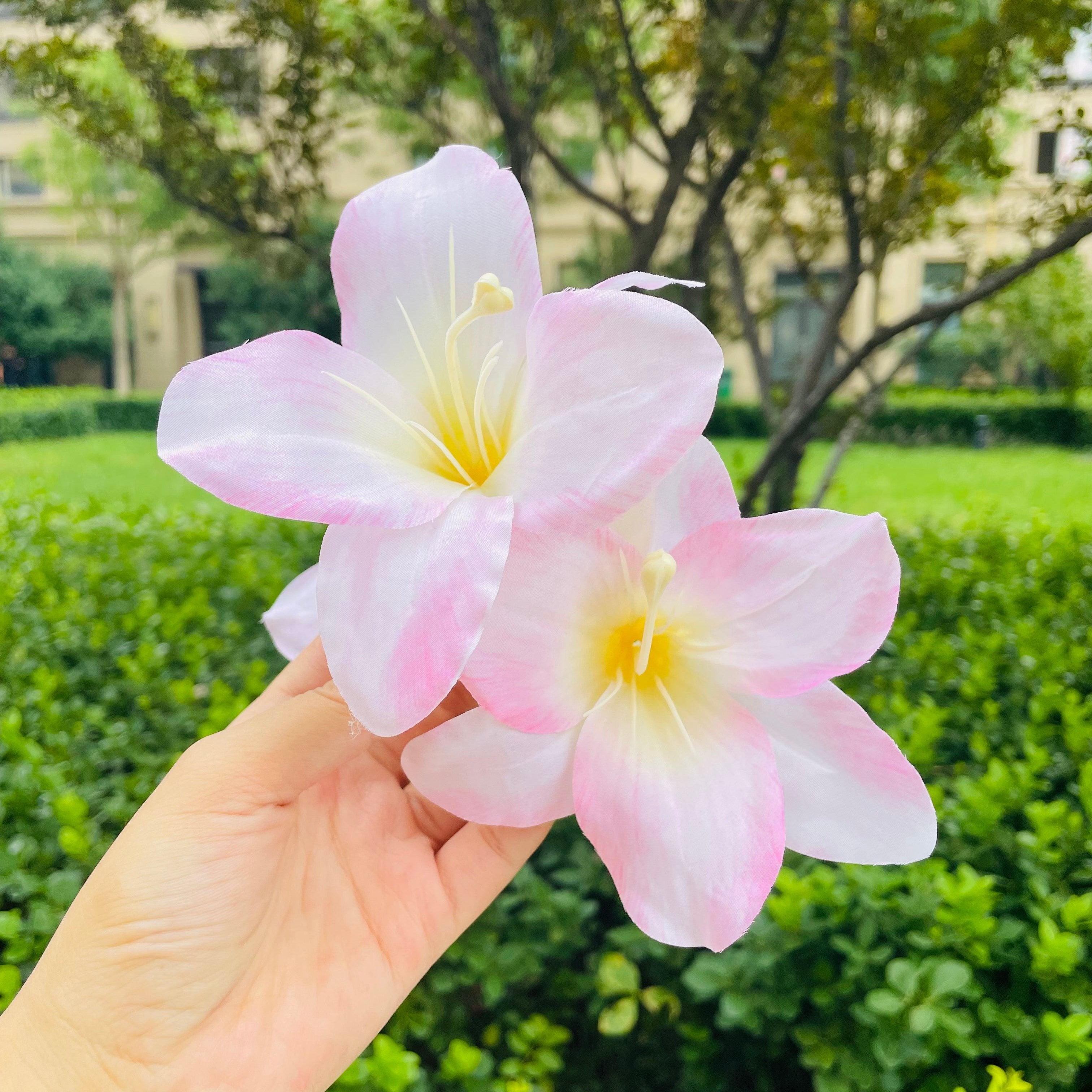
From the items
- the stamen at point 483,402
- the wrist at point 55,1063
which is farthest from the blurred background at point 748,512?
the stamen at point 483,402

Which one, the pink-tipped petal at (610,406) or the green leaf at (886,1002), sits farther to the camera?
the green leaf at (886,1002)

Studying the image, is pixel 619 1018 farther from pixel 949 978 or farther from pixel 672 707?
pixel 672 707

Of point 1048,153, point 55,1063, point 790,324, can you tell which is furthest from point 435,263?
point 790,324

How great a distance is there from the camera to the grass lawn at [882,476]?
711cm

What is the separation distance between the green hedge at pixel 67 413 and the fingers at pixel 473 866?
11.7 meters

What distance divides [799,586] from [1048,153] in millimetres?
3448

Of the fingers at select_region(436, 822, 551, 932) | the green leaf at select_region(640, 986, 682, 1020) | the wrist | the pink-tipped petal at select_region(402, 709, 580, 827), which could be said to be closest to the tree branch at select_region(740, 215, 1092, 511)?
the green leaf at select_region(640, 986, 682, 1020)

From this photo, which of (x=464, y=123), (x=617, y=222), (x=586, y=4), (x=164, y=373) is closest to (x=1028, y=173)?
(x=617, y=222)

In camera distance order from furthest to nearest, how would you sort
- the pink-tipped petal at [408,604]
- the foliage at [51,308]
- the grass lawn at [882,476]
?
the foliage at [51,308], the grass lawn at [882,476], the pink-tipped petal at [408,604]

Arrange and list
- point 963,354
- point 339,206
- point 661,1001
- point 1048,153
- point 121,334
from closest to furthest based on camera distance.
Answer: point 661,1001, point 1048,153, point 339,206, point 963,354, point 121,334

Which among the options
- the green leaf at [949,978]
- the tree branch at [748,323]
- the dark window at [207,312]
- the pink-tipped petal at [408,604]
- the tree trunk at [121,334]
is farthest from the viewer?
the dark window at [207,312]

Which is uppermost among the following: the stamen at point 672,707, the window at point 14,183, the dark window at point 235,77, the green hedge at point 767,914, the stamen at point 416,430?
the window at point 14,183

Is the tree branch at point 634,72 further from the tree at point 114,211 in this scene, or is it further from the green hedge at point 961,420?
the tree at point 114,211

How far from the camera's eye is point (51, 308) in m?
16.4
